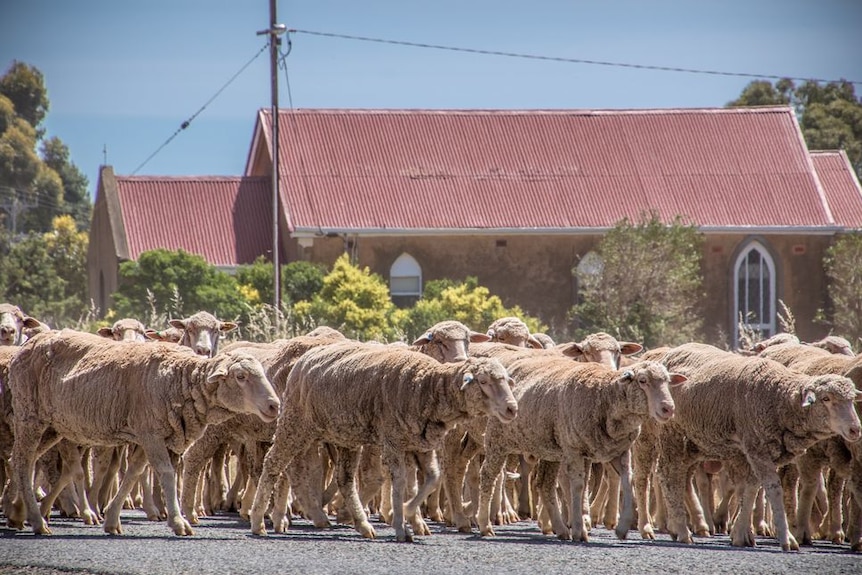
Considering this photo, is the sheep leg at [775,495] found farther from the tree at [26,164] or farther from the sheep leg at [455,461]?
the tree at [26,164]

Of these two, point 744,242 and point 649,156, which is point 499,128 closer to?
point 649,156

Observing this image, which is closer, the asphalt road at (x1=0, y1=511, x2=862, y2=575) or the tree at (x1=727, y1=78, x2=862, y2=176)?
the asphalt road at (x1=0, y1=511, x2=862, y2=575)

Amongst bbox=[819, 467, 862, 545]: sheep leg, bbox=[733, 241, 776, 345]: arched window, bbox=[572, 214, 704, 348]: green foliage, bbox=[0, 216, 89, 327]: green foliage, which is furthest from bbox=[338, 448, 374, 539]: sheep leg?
bbox=[0, 216, 89, 327]: green foliage

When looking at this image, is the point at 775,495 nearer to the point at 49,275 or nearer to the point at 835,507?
the point at 835,507

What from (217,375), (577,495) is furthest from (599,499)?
(217,375)

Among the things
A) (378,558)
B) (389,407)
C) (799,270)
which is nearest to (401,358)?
(389,407)

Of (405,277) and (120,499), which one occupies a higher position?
(405,277)

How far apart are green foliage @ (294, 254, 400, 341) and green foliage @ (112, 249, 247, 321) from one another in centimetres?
198

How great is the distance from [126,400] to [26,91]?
84.1 meters

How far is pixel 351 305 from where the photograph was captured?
4322cm

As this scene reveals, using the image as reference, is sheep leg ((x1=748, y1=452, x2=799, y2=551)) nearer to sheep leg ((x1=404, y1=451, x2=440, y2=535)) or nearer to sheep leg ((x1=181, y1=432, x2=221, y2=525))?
sheep leg ((x1=404, y1=451, x2=440, y2=535))

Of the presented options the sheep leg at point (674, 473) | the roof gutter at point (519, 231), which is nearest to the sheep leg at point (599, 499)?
the sheep leg at point (674, 473)

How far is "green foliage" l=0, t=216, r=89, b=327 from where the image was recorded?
72.1m

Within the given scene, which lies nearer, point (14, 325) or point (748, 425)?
point (748, 425)
